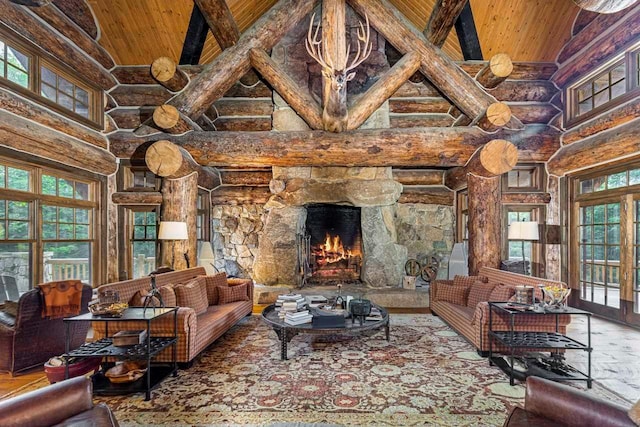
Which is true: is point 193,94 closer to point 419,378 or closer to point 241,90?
→ point 241,90

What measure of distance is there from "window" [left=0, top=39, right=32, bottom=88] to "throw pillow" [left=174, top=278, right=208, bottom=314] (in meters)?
3.17

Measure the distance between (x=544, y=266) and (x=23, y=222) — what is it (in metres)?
8.13

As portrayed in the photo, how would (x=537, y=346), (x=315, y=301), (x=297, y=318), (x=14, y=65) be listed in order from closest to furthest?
1. (x=537, y=346)
2. (x=297, y=318)
3. (x=14, y=65)
4. (x=315, y=301)

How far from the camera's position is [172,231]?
5000 mm

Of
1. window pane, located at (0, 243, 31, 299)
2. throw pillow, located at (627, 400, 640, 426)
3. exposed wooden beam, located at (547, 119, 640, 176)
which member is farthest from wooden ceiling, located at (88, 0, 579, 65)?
throw pillow, located at (627, 400, 640, 426)

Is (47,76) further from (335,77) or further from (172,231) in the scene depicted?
(335,77)

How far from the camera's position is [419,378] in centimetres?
310

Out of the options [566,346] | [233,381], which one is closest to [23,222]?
[233,381]

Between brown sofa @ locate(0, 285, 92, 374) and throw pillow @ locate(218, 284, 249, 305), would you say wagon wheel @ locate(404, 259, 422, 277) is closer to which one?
throw pillow @ locate(218, 284, 249, 305)

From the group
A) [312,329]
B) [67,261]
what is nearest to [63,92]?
[67,261]

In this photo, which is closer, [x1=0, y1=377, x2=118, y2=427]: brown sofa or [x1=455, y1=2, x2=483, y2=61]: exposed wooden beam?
[x1=0, y1=377, x2=118, y2=427]: brown sofa

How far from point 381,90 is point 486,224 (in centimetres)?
263

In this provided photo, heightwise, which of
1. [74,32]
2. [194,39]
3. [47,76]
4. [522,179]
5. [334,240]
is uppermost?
[194,39]

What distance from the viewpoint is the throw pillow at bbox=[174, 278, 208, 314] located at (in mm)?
3850
